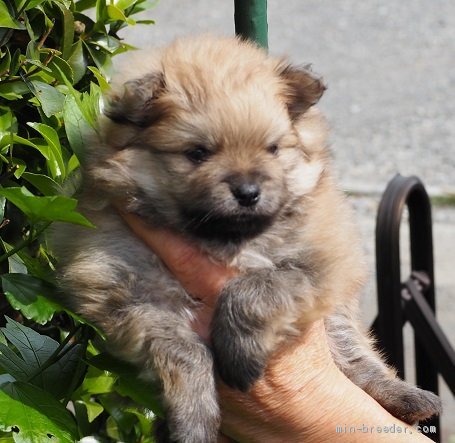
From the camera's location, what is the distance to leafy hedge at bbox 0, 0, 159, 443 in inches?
83.4

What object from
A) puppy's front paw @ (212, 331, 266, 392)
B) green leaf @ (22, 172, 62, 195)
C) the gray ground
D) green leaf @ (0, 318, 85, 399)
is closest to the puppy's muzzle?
puppy's front paw @ (212, 331, 266, 392)

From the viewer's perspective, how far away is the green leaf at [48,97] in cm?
237

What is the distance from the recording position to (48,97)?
2.39 m

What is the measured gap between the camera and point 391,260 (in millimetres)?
4172

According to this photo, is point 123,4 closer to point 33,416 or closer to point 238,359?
point 238,359

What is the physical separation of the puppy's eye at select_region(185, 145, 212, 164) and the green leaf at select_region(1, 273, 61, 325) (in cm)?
55

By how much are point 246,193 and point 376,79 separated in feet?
35.3

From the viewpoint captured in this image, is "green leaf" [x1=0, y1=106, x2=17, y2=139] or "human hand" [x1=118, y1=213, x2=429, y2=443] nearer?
"green leaf" [x1=0, y1=106, x2=17, y2=139]

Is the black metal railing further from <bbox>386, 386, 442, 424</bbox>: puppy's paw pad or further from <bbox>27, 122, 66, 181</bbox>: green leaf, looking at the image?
<bbox>27, 122, 66, 181</bbox>: green leaf

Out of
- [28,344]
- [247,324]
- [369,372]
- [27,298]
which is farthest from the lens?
[369,372]

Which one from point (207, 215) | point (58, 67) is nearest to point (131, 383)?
point (207, 215)

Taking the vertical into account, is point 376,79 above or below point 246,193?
below

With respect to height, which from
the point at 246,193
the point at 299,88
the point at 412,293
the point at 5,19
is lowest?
the point at 412,293

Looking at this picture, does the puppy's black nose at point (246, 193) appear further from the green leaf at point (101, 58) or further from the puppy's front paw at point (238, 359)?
the green leaf at point (101, 58)
